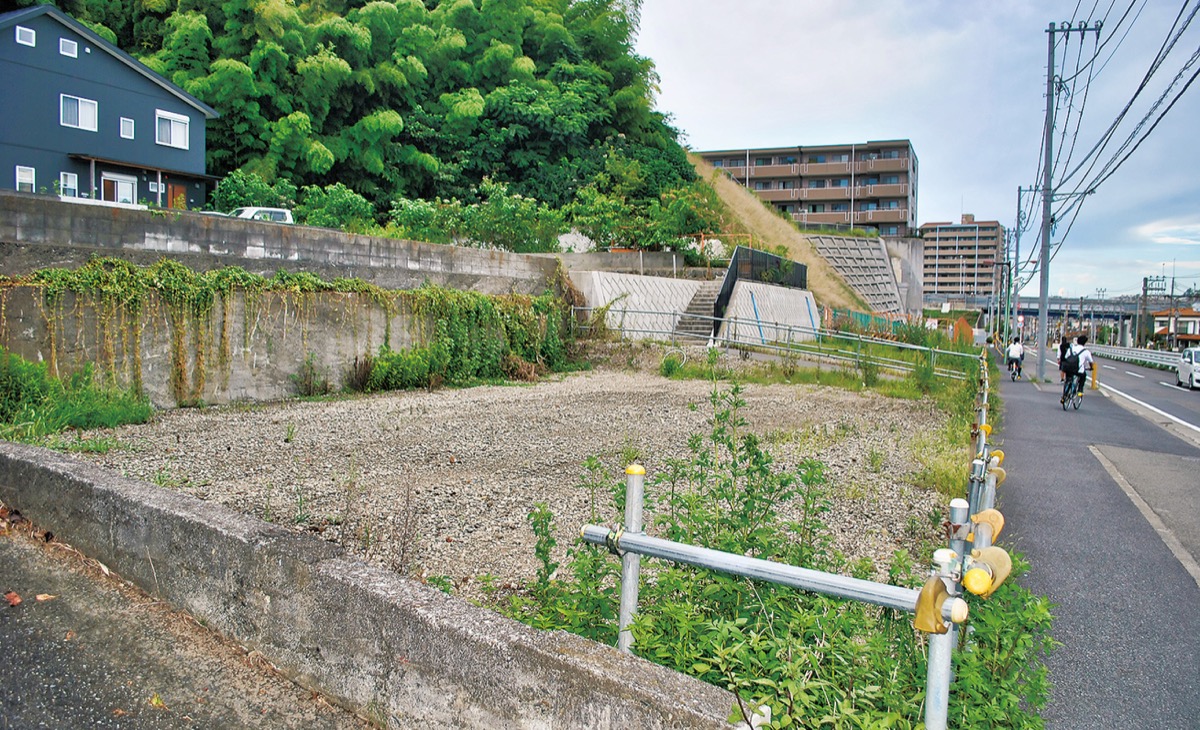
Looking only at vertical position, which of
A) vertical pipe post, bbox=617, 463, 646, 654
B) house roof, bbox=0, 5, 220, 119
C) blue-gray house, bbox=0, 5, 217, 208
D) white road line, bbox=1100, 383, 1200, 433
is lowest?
white road line, bbox=1100, 383, 1200, 433

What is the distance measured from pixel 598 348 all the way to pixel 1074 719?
1710 cm

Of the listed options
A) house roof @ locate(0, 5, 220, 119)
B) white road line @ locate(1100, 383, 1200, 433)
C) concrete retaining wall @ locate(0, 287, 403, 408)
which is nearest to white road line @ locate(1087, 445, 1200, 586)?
white road line @ locate(1100, 383, 1200, 433)

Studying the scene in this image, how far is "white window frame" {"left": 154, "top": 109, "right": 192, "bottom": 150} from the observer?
2889 cm

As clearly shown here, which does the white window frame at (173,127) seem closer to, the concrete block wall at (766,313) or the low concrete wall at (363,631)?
the concrete block wall at (766,313)

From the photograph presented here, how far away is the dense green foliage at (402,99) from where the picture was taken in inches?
1273

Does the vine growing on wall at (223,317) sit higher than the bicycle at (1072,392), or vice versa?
the vine growing on wall at (223,317)

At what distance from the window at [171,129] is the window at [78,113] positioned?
2163 mm

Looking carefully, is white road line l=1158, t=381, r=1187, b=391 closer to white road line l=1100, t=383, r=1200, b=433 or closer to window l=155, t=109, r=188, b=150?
white road line l=1100, t=383, r=1200, b=433

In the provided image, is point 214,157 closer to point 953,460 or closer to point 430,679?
point 953,460

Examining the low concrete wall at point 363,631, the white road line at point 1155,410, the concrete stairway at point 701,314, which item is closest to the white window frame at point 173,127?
the concrete stairway at point 701,314

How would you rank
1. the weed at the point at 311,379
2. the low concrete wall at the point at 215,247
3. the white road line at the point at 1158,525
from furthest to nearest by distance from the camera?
the weed at the point at 311,379 < the low concrete wall at the point at 215,247 < the white road line at the point at 1158,525

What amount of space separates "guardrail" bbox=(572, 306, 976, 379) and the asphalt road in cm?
705

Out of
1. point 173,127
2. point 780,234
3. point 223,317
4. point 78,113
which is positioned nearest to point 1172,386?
point 780,234

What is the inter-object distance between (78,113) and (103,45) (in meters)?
2.57
